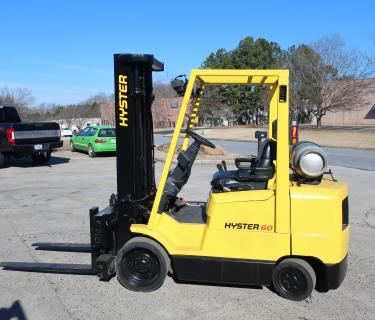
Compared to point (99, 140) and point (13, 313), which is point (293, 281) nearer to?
point (13, 313)

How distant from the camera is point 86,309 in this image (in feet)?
13.4

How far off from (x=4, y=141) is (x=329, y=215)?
12633mm

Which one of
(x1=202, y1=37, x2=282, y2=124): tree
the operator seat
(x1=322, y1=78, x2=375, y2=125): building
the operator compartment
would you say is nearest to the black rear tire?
the operator compartment

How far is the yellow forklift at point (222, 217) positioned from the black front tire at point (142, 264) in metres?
0.01

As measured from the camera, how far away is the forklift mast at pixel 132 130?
4.56 metres

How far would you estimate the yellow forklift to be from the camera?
13.5 feet

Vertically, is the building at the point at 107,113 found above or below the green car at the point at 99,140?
above

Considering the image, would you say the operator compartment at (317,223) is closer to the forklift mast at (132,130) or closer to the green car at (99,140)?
the forklift mast at (132,130)

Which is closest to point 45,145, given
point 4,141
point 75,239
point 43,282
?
point 4,141

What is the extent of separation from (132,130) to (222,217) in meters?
1.31

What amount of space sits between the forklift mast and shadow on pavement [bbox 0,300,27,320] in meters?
1.29

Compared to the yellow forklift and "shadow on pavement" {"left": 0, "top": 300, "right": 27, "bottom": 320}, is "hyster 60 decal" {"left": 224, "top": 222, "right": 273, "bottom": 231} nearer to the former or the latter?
the yellow forklift

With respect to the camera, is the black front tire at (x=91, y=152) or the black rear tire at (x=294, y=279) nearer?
the black rear tire at (x=294, y=279)

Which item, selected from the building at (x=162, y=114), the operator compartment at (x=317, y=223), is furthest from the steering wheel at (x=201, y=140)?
the building at (x=162, y=114)
